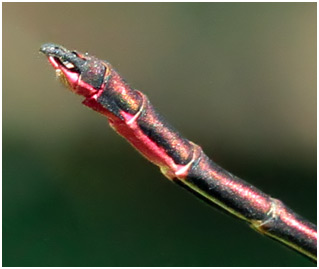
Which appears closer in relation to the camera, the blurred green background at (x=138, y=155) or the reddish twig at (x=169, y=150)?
the reddish twig at (x=169, y=150)

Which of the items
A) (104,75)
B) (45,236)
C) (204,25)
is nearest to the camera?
(104,75)

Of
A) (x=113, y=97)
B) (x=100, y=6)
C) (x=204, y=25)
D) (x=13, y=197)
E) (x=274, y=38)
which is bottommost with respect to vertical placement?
(x=113, y=97)

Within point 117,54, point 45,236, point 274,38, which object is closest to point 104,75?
point 45,236

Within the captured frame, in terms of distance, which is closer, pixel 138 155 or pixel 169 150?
pixel 169 150

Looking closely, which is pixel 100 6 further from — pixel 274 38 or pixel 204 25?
pixel 274 38

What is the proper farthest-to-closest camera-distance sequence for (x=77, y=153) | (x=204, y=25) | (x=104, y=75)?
(x=204, y=25)
(x=77, y=153)
(x=104, y=75)

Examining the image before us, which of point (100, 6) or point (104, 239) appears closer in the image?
point (104, 239)

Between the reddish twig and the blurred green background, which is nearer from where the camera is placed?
the reddish twig

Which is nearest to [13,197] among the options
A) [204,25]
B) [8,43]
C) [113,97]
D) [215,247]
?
[8,43]

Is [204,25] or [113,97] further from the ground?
[204,25]

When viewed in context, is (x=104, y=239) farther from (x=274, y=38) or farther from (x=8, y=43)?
(x=274, y=38)
